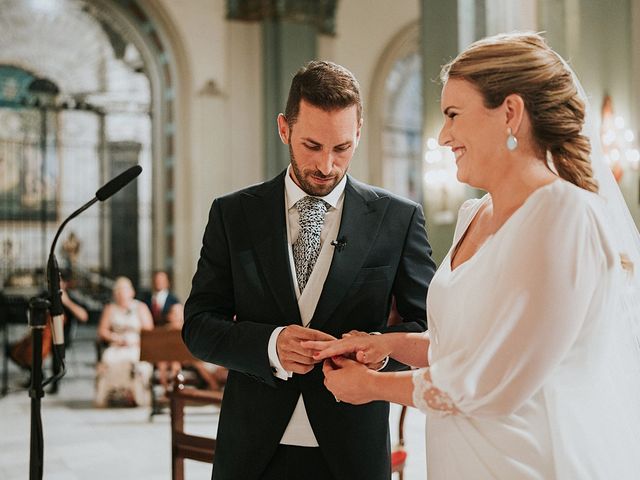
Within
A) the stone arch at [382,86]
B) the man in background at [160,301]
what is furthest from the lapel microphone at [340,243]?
the stone arch at [382,86]

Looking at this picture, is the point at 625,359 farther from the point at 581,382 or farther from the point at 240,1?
the point at 240,1

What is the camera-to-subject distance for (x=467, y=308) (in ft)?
5.11

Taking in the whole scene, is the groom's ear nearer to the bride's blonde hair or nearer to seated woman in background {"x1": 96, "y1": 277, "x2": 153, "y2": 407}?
the bride's blonde hair

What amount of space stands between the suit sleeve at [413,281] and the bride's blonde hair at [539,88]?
0.53 meters

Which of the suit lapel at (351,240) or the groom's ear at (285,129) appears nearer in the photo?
the suit lapel at (351,240)

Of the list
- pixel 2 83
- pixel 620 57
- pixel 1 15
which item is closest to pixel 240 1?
pixel 1 15

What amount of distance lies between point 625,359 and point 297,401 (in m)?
0.78

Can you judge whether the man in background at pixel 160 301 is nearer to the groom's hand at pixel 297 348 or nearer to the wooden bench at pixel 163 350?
the wooden bench at pixel 163 350

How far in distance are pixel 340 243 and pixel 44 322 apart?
110 cm

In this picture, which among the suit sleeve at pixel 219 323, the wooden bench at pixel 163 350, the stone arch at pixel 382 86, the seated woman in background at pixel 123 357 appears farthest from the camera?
the stone arch at pixel 382 86

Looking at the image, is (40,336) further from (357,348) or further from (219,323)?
(357,348)

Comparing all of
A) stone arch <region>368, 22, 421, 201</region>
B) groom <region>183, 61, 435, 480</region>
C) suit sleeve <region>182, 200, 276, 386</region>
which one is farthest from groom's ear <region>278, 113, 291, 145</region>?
stone arch <region>368, 22, 421, 201</region>

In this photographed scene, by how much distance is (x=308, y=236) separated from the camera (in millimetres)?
2047

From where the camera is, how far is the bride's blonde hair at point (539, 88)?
1.56 m
